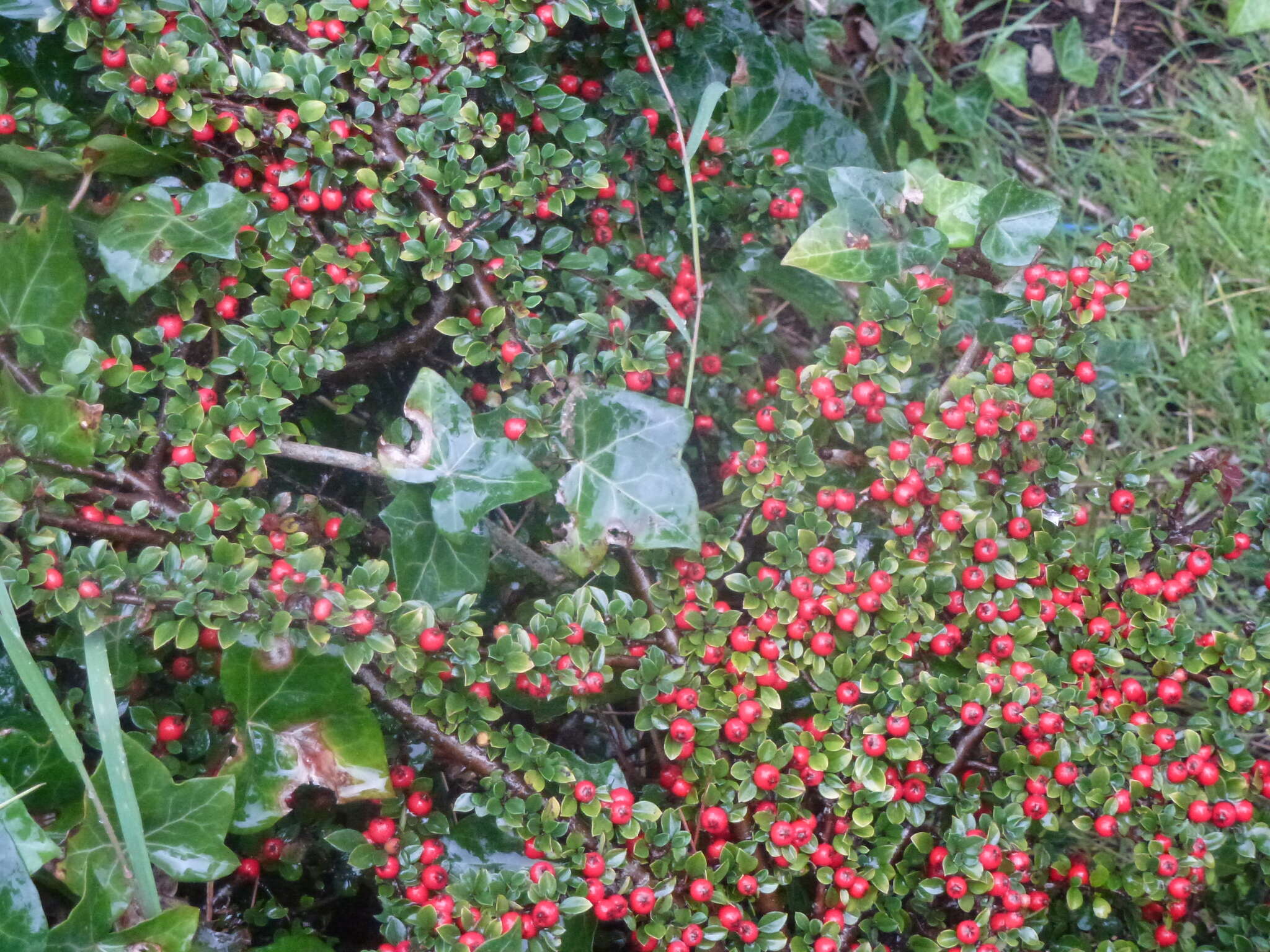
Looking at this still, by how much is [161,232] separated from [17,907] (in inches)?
57.4

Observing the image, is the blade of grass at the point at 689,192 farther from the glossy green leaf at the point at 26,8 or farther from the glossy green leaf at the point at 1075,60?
the glossy green leaf at the point at 1075,60

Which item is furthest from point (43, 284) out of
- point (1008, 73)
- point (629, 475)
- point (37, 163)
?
point (1008, 73)

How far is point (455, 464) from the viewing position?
7.50 feet

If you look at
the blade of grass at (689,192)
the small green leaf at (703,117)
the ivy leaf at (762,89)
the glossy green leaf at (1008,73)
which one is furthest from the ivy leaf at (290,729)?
the glossy green leaf at (1008,73)

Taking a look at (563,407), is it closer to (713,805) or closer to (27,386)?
(713,805)

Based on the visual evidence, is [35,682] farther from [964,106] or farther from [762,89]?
[964,106]

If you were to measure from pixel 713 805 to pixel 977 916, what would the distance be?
25.1 inches

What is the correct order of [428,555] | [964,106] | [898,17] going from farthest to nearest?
[964,106] < [898,17] < [428,555]

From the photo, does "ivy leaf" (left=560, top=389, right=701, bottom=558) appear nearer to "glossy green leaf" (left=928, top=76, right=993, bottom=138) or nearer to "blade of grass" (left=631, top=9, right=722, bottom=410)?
"blade of grass" (left=631, top=9, right=722, bottom=410)

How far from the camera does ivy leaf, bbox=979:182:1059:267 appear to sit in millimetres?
2547

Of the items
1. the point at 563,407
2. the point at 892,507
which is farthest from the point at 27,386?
the point at 892,507

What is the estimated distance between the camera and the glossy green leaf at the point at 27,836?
2029 millimetres

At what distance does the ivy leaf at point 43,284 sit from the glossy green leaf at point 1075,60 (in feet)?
11.4

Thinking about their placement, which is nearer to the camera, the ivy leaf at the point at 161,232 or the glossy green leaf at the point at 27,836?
the glossy green leaf at the point at 27,836
